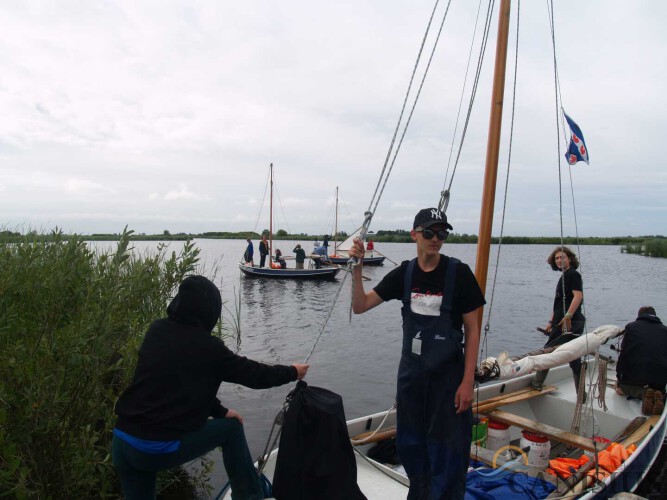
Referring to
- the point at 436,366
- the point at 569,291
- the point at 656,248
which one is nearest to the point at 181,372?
the point at 436,366

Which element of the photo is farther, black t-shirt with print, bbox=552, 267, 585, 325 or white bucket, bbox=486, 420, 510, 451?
black t-shirt with print, bbox=552, 267, 585, 325

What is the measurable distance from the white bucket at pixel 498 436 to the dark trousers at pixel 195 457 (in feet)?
11.6

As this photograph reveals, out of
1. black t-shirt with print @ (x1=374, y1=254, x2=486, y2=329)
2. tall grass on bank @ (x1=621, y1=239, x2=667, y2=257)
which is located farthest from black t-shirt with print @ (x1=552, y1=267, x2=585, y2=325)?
tall grass on bank @ (x1=621, y1=239, x2=667, y2=257)

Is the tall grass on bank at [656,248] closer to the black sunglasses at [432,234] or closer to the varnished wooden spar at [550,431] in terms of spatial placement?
the varnished wooden spar at [550,431]

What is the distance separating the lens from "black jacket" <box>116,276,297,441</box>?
280cm

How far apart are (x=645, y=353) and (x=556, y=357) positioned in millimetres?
1370

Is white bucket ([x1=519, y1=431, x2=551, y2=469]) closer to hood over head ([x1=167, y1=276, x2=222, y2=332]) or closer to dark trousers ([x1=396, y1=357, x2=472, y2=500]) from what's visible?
dark trousers ([x1=396, y1=357, x2=472, y2=500])

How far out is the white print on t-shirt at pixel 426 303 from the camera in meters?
3.38

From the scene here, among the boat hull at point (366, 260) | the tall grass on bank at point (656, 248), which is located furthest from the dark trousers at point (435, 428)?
the tall grass on bank at point (656, 248)

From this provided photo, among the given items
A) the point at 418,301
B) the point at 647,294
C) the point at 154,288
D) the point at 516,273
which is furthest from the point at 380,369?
the point at 516,273

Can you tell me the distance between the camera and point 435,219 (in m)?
3.48

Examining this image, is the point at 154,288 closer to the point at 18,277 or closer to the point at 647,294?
the point at 18,277

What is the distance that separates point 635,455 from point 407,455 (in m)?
2.81

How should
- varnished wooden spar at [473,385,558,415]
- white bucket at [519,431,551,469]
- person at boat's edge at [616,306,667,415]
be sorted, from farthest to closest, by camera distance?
person at boat's edge at [616,306,667,415] → varnished wooden spar at [473,385,558,415] → white bucket at [519,431,551,469]
